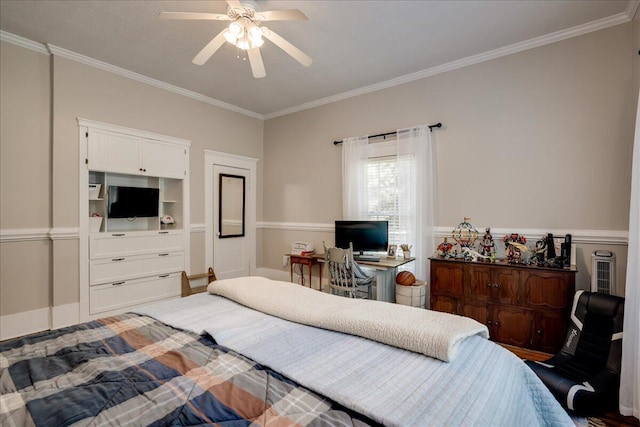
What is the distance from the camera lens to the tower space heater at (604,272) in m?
2.66

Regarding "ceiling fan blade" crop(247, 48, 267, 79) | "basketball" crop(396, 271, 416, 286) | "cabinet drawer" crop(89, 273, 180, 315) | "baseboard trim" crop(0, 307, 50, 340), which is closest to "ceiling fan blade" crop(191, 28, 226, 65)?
"ceiling fan blade" crop(247, 48, 267, 79)

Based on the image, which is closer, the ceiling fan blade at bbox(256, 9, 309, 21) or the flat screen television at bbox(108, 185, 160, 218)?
the ceiling fan blade at bbox(256, 9, 309, 21)

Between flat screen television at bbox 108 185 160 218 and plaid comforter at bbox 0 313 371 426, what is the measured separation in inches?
102

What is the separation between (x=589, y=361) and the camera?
2.30 metres

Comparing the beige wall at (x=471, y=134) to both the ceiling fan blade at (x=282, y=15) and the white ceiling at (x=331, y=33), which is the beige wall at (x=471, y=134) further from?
the ceiling fan blade at (x=282, y=15)

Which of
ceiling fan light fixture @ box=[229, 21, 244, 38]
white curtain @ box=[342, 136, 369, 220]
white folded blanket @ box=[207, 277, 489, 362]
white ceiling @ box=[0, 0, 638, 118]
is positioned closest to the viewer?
white folded blanket @ box=[207, 277, 489, 362]

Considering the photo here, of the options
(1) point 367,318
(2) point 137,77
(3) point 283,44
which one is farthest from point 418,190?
(2) point 137,77

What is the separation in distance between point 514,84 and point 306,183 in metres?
2.98

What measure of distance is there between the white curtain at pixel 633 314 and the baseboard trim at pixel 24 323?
5.10 m

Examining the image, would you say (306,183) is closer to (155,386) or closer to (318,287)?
(318,287)

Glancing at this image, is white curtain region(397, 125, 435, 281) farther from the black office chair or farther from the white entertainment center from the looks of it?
the white entertainment center

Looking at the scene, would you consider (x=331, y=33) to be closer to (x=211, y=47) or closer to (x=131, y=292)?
(x=211, y=47)

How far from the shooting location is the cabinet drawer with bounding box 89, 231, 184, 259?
11.9ft

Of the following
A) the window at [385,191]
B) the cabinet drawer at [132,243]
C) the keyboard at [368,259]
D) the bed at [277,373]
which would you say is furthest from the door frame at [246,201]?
the bed at [277,373]
